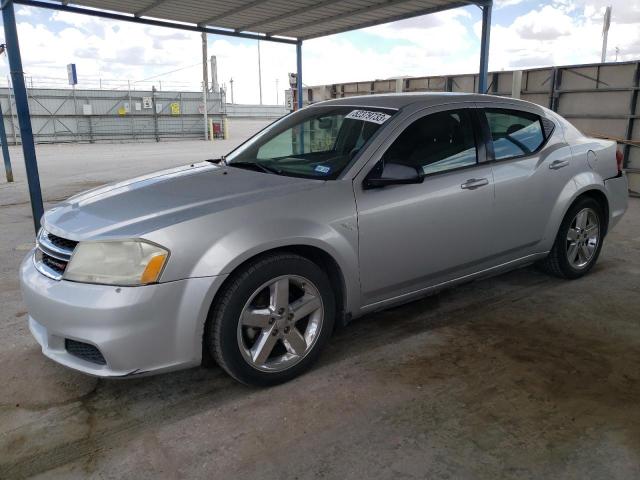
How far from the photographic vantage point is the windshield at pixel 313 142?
330 cm

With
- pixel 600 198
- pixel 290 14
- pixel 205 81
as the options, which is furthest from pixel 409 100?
pixel 205 81

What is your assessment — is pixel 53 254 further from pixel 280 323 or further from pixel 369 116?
pixel 369 116

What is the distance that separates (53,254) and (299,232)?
1.28 meters

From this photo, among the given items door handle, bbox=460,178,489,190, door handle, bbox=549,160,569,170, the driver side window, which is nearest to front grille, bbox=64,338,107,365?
the driver side window

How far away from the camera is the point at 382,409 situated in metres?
2.71

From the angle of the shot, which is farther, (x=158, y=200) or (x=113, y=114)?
(x=113, y=114)

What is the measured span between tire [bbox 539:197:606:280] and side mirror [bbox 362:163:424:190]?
187 cm

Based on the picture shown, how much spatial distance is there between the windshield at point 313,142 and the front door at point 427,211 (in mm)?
211

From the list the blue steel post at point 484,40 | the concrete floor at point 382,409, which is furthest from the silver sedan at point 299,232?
the blue steel post at point 484,40

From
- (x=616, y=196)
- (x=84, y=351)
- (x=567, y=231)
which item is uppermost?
(x=616, y=196)

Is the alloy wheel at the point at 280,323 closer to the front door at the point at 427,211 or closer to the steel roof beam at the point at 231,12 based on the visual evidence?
the front door at the point at 427,211

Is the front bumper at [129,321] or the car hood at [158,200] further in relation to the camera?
the car hood at [158,200]

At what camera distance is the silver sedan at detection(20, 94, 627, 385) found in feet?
8.24

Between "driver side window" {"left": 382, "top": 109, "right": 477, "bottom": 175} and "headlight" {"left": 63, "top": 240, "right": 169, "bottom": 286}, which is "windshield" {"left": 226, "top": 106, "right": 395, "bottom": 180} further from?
"headlight" {"left": 63, "top": 240, "right": 169, "bottom": 286}
